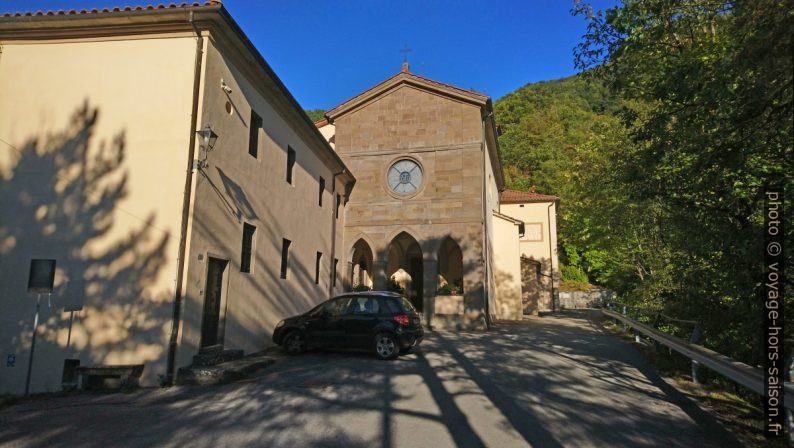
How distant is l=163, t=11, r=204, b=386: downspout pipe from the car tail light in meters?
4.67

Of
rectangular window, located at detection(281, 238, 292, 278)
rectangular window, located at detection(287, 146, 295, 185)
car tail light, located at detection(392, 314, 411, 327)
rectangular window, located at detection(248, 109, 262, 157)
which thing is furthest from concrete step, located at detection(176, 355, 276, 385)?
rectangular window, located at detection(287, 146, 295, 185)

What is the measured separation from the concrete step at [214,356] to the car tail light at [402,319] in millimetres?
3553

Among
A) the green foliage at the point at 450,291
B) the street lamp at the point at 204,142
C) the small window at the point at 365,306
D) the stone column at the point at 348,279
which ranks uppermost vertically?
the street lamp at the point at 204,142

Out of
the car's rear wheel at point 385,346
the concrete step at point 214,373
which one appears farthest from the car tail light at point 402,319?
the concrete step at point 214,373

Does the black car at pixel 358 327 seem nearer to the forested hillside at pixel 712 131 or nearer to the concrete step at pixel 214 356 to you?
the concrete step at pixel 214 356

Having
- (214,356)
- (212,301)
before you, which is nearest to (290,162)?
(212,301)

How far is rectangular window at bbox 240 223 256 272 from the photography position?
10.8m

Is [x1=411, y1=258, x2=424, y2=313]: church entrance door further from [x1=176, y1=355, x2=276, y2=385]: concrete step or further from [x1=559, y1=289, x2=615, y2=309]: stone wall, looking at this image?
[x1=559, y1=289, x2=615, y2=309]: stone wall

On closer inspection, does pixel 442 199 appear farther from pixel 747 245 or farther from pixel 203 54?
pixel 747 245

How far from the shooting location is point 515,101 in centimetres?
6575

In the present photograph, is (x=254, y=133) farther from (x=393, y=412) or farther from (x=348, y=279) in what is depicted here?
(x=348, y=279)

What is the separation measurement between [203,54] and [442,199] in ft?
40.4

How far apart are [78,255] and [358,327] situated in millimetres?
5865

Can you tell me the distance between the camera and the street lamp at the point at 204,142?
866 centimetres
